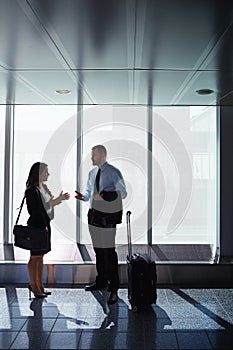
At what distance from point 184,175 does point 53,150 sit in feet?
6.84

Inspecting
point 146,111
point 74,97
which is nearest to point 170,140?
point 146,111

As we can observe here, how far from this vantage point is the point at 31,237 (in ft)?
13.8

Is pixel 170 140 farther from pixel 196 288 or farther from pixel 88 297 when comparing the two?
pixel 88 297

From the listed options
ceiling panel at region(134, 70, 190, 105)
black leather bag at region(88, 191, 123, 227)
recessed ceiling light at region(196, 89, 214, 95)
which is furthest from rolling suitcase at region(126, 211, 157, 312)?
recessed ceiling light at region(196, 89, 214, 95)

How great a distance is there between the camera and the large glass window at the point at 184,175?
643 cm

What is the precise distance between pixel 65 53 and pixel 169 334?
236 cm

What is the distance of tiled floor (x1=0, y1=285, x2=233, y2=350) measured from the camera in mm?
3295

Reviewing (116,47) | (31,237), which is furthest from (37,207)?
(116,47)

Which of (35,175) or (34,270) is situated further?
(34,270)

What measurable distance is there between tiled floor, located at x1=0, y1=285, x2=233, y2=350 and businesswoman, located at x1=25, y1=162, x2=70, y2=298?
284 mm

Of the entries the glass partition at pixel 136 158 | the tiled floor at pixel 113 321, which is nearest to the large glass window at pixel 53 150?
the glass partition at pixel 136 158

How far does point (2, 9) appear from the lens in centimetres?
241

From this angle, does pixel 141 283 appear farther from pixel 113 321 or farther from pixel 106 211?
pixel 106 211

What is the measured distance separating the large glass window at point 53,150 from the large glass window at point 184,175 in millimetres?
1259
